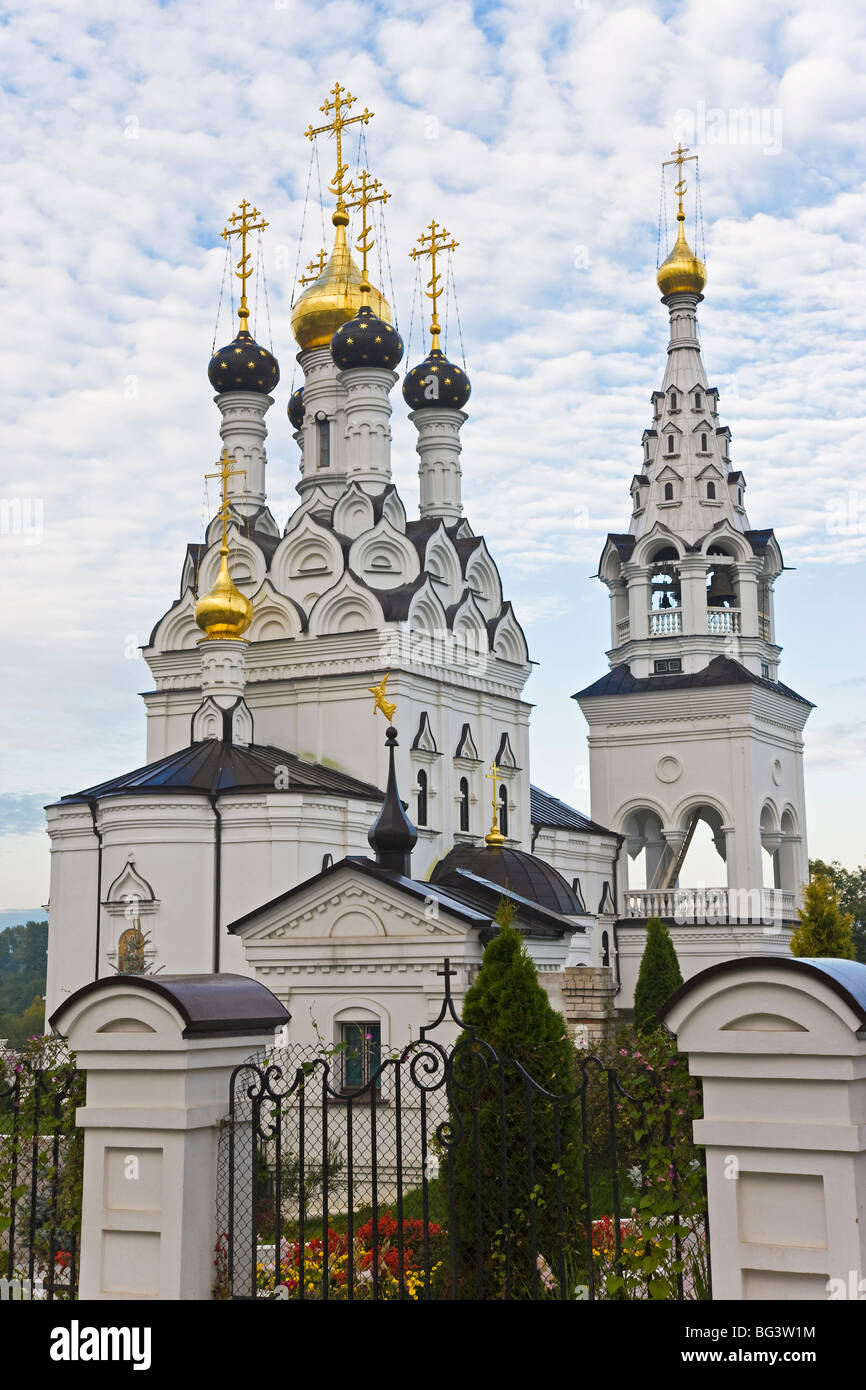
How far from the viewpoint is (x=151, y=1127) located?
5.40 meters

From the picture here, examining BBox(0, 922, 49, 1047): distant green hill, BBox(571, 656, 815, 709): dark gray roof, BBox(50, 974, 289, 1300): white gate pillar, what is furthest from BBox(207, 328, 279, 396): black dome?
BBox(0, 922, 49, 1047): distant green hill

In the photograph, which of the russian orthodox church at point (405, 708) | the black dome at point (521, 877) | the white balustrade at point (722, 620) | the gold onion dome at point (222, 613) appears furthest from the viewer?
the white balustrade at point (722, 620)

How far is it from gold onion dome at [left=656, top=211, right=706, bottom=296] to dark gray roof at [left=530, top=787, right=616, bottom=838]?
423 inches

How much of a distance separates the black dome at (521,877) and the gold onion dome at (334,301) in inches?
440

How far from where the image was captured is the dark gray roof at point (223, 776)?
20.8 m

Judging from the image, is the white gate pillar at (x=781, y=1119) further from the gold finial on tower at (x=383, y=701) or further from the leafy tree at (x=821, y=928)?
the gold finial on tower at (x=383, y=701)

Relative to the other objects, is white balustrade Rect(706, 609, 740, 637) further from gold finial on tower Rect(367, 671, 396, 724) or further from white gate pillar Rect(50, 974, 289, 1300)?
white gate pillar Rect(50, 974, 289, 1300)

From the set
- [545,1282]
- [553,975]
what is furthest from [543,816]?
[545,1282]

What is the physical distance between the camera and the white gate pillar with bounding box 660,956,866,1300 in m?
4.53

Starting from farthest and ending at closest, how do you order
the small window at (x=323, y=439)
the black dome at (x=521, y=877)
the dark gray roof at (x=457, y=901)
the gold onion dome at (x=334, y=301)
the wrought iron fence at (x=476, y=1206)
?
the small window at (x=323, y=439) < the gold onion dome at (x=334, y=301) < the black dome at (x=521, y=877) < the dark gray roof at (x=457, y=901) < the wrought iron fence at (x=476, y=1206)

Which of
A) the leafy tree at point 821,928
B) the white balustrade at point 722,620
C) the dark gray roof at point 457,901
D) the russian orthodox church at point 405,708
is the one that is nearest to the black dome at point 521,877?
the russian orthodox church at point 405,708

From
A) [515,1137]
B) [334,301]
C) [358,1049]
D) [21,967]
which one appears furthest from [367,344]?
[21,967]
